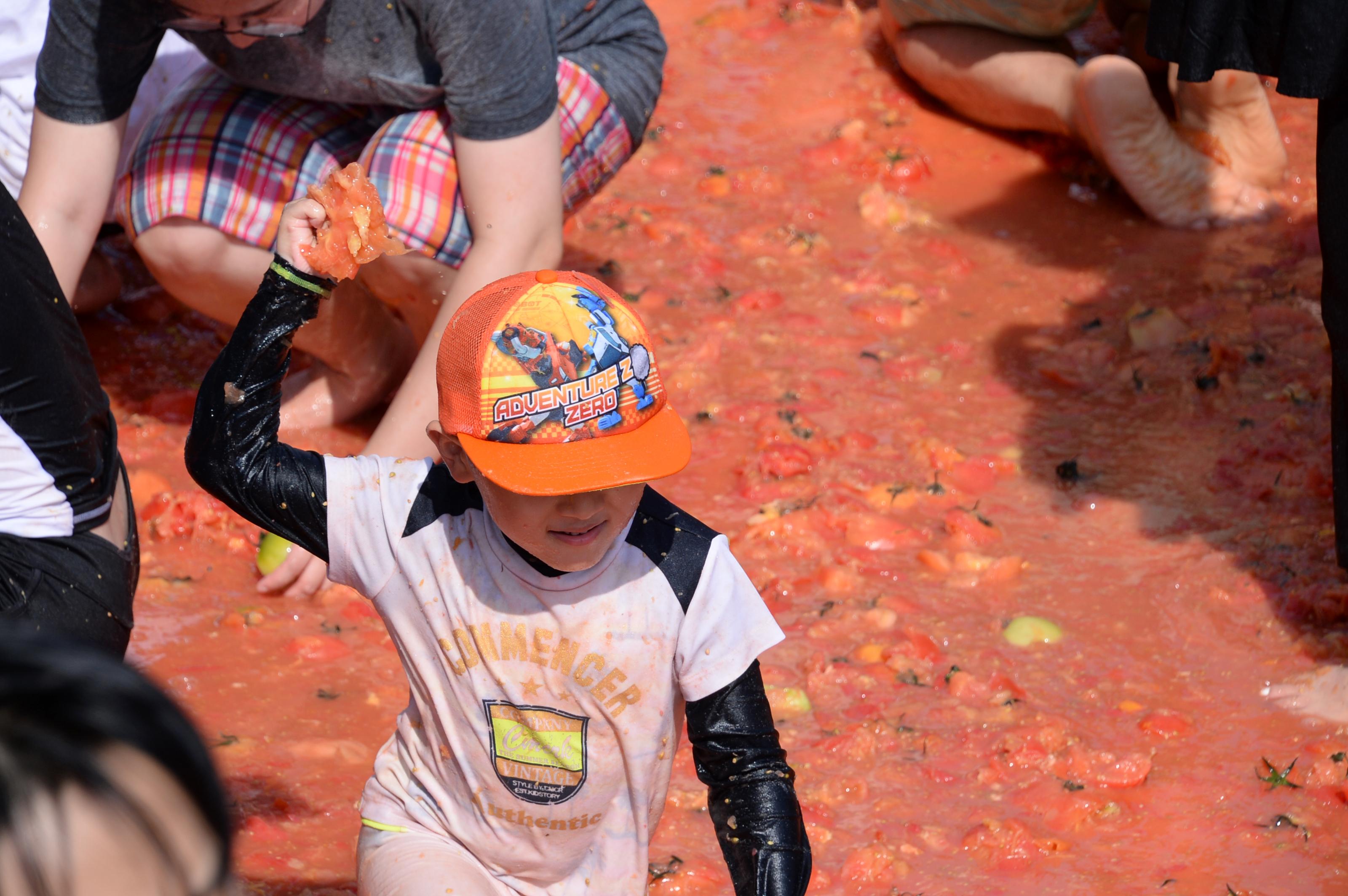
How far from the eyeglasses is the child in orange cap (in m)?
0.95

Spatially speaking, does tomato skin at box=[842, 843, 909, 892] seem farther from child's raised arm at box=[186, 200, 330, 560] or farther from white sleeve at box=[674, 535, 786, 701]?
child's raised arm at box=[186, 200, 330, 560]

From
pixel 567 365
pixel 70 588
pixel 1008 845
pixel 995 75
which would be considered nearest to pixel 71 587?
pixel 70 588

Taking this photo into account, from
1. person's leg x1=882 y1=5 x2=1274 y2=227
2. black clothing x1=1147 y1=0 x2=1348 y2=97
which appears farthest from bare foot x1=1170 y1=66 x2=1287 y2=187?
black clothing x1=1147 y1=0 x2=1348 y2=97

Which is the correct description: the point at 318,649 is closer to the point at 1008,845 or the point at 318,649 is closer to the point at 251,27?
the point at 251,27

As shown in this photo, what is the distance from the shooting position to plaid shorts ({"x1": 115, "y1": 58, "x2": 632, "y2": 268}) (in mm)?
2826

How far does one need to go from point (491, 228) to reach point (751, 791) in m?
1.43

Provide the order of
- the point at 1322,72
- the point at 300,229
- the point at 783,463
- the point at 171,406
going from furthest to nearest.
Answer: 1. the point at 171,406
2. the point at 783,463
3. the point at 1322,72
4. the point at 300,229

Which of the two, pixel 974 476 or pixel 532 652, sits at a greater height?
pixel 532 652

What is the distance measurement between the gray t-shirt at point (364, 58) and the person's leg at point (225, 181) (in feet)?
0.43

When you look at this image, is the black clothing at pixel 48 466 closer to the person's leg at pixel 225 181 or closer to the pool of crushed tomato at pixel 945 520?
the pool of crushed tomato at pixel 945 520

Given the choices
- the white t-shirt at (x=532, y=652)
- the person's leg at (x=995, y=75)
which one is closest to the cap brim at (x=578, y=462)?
the white t-shirt at (x=532, y=652)

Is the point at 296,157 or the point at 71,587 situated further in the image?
the point at 296,157

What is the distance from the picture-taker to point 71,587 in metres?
1.96

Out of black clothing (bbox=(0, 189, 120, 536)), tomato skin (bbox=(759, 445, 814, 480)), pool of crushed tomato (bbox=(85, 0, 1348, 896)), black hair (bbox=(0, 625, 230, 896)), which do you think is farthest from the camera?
tomato skin (bbox=(759, 445, 814, 480))
